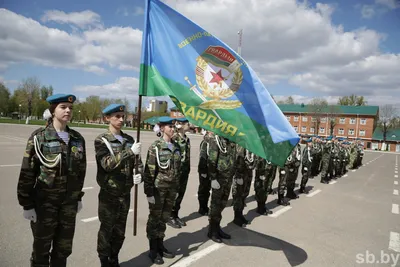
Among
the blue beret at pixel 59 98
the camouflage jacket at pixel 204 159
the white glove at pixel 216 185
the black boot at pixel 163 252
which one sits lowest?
the black boot at pixel 163 252

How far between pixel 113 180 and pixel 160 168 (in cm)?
82

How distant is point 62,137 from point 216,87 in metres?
2.15

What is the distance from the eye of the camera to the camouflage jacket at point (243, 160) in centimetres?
594

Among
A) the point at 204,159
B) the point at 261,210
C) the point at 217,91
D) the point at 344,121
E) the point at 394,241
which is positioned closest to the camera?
the point at 217,91

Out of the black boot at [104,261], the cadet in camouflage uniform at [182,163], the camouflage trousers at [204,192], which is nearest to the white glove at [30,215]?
the black boot at [104,261]

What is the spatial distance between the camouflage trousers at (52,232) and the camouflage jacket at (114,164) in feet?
1.54

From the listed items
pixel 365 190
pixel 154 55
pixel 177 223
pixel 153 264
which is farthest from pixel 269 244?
pixel 365 190

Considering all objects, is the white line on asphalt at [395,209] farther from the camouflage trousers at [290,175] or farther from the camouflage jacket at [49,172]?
the camouflage jacket at [49,172]

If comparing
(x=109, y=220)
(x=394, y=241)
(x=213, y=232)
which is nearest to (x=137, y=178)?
(x=109, y=220)

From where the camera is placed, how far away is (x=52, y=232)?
2934 mm

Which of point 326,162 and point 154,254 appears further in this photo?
point 326,162

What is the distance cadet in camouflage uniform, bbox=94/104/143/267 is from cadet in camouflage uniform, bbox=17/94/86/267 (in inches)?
13.2

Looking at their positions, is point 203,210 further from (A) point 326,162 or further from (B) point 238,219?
(A) point 326,162

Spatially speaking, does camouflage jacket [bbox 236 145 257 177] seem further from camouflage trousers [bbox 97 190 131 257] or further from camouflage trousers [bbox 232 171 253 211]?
camouflage trousers [bbox 97 190 131 257]
